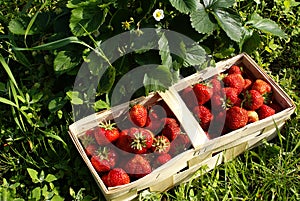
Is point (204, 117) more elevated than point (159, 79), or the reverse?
point (159, 79)

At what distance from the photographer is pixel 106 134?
1688mm

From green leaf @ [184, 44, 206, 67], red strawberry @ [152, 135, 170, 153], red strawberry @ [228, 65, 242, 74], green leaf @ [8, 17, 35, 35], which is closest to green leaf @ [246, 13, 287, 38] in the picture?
red strawberry @ [228, 65, 242, 74]

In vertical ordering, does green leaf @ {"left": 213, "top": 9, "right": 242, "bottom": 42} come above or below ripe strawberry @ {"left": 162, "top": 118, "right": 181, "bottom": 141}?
above

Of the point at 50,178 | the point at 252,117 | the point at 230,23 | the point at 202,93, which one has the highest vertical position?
the point at 230,23

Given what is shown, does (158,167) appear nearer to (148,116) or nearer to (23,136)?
(148,116)

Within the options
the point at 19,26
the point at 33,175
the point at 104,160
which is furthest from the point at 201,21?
the point at 33,175

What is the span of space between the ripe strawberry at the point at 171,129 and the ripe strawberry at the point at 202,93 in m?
0.14

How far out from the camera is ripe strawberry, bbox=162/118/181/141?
170 centimetres

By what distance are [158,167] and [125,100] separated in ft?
1.17

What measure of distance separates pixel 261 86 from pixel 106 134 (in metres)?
0.62

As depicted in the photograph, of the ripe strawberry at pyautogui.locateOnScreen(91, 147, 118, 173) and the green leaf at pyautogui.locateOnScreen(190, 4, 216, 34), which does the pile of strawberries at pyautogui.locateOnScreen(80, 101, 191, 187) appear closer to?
the ripe strawberry at pyautogui.locateOnScreen(91, 147, 118, 173)

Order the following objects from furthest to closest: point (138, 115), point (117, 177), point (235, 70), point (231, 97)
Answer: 1. point (235, 70)
2. point (231, 97)
3. point (138, 115)
4. point (117, 177)

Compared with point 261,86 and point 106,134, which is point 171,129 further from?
point 261,86

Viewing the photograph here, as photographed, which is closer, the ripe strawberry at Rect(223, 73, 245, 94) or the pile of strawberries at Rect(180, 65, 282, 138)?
the pile of strawberries at Rect(180, 65, 282, 138)
